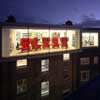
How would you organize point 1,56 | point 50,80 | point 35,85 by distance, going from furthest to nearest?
point 50,80 → point 35,85 → point 1,56

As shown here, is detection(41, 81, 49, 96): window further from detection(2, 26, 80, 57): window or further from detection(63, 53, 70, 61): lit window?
detection(2, 26, 80, 57): window

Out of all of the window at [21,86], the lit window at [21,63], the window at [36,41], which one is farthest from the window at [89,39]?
the window at [21,86]

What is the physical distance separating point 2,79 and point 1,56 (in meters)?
4.28

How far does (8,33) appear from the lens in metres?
18.8

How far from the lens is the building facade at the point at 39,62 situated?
19816 mm

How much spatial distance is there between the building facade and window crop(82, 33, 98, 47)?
0.91 m

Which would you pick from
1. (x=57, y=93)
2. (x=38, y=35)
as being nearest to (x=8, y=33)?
(x=38, y=35)

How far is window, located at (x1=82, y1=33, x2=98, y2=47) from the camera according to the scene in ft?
114

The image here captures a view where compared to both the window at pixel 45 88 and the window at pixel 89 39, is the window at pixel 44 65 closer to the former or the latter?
the window at pixel 45 88

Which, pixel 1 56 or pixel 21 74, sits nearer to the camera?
pixel 1 56

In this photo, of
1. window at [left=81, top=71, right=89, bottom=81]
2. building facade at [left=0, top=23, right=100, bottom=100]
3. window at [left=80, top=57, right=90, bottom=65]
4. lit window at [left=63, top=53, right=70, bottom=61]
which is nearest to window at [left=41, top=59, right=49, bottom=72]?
building facade at [left=0, top=23, right=100, bottom=100]

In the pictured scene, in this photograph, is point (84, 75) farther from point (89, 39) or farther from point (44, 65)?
point (44, 65)

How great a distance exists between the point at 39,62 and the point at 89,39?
14.6m

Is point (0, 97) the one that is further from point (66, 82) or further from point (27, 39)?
point (66, 82)
